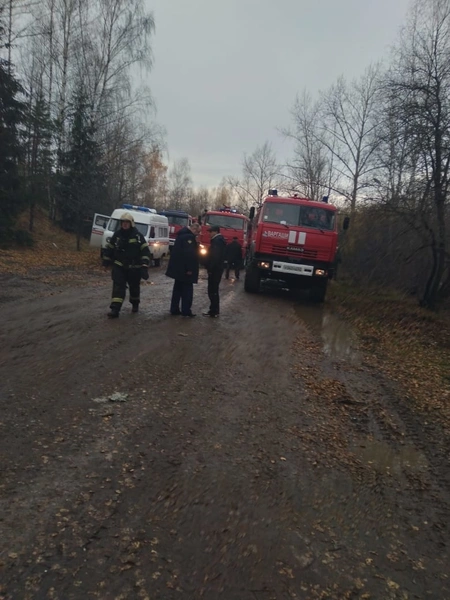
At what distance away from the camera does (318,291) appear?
42.1ft

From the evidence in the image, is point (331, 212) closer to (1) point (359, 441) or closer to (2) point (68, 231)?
(1) point (359, 441)

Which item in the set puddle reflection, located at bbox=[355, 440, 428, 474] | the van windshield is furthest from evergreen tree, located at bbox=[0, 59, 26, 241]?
puddle reflection, located at bbox=[355, 440, 428, 474]

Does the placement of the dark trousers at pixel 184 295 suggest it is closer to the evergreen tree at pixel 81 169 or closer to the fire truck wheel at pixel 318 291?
the fire truck wheel at pixel 318 291

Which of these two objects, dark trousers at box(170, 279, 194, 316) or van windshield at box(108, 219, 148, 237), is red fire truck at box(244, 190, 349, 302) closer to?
dark trousers at box(170, 279, 194, 316)

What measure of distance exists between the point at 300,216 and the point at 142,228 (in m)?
8.63

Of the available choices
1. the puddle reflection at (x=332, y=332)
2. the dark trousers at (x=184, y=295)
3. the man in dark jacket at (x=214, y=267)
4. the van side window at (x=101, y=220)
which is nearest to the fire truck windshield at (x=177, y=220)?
the van side window at (x=101, y=220)

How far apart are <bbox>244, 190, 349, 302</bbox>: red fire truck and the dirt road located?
6.37 meters

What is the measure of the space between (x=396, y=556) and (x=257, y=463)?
1144 millimetres

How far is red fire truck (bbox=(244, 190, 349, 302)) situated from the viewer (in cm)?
1230

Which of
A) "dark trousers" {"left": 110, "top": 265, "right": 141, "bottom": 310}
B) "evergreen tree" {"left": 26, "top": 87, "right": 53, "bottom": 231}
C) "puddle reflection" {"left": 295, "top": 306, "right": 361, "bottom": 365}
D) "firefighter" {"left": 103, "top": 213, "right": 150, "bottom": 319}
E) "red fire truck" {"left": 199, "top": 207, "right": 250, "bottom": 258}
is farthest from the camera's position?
"evergreen tree" {"left": 26, "top": 87, "right": 53, "bottom": 231}

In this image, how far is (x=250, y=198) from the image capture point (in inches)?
2285

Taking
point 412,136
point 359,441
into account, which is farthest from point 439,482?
point 412,136

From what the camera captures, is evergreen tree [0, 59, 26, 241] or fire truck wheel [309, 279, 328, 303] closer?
fire truck wheel [309, 279, 328, 303]

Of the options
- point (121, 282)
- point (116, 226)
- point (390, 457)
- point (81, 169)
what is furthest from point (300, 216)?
point (81, 169)
